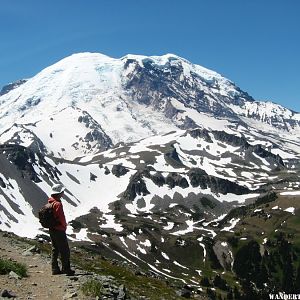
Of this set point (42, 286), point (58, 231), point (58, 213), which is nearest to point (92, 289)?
point (42, 286)

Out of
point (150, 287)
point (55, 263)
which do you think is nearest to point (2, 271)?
point (55, 263)

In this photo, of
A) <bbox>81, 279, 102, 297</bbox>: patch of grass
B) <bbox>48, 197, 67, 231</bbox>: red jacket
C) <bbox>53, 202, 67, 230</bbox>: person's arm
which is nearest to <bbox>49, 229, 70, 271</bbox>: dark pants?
<bbox>48, 197, 67, 231</bbox>: red jacket

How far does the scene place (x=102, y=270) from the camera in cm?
3603

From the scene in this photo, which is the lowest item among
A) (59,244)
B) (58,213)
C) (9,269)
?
(9,269)

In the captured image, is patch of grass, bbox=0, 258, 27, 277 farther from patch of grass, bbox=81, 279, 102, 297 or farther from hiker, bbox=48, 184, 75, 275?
patch of grass, bbox=81, 279, 102, 297

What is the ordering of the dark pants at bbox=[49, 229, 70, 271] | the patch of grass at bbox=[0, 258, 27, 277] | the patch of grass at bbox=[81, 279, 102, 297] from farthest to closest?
the dark pants at bbox=[49, 229, 70, 271] → the patch of grass at bbox=[0, 258, 27, 277] → the patch of grass at bbox=[81, 279, 102, 297]

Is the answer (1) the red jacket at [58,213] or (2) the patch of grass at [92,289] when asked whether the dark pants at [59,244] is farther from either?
(2) the patch of grass at [92,289]

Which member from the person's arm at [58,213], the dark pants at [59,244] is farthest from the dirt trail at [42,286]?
the person's arm at [58,213]

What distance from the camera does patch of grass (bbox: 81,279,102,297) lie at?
20.1 m

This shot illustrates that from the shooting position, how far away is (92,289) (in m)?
20.3

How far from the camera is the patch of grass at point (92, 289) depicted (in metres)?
20.1

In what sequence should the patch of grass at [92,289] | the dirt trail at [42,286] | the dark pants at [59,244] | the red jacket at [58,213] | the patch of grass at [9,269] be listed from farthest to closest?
1. the dark pants at [59,244]
2. the red jacket at [58,213]
3. the patch of grass at [9,269]
4. the patch of grass at [92,289]
5. the dirt trail at [42,286]

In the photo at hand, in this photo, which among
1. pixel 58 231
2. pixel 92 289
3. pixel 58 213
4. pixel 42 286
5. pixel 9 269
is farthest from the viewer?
pixel 58 231

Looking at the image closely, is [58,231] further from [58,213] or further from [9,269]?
[9,269]
